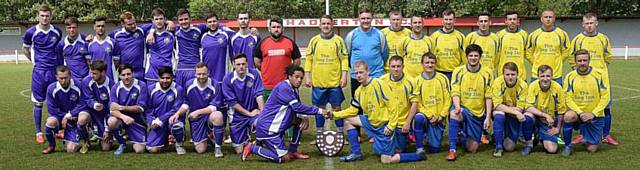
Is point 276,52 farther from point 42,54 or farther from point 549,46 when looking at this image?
point 549,46

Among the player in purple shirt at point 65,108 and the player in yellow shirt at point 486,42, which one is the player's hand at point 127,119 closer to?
the player in purple shirt at point 65,108

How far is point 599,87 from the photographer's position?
6805 millimetres

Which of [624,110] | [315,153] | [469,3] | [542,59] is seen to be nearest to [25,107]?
[315,153]

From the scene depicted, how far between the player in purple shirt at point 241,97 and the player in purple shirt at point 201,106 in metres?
0.17

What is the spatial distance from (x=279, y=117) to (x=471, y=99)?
2066mm

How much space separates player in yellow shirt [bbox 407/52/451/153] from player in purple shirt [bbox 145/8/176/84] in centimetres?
335

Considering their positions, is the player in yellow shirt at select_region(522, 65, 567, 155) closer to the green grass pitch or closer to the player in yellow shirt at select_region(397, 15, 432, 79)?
the green grass pitch

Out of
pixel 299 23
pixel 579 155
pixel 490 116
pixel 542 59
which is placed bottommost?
pixel 579 155

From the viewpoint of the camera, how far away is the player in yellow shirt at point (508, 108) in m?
6.59

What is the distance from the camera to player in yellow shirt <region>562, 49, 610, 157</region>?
6719mm

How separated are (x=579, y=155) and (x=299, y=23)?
98.1 feet

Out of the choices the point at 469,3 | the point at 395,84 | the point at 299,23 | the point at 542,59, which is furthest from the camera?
the point at 469,3

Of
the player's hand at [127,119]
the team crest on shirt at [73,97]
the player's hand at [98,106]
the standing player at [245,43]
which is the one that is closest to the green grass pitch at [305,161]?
the player's hand at [127,119]

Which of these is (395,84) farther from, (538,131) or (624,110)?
(624,110)
